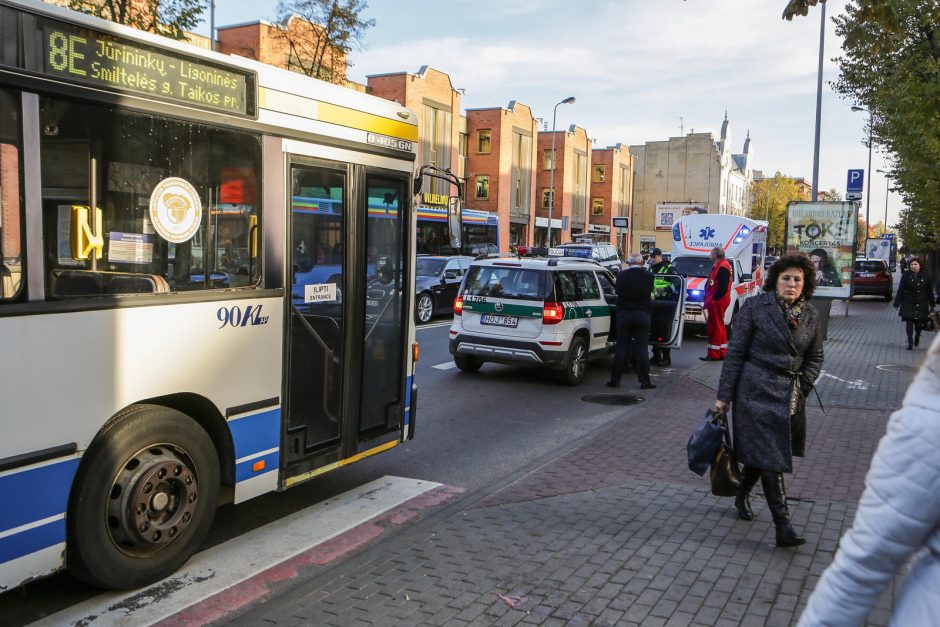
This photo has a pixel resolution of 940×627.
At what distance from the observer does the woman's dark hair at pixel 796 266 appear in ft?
17.3

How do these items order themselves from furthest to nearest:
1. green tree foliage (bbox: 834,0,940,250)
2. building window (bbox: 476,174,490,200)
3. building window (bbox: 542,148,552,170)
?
building window (bbox: 542,148,552,170) → building window (bbox: 476,174,490,200) → green tree foliage (bbox: 834,0,940,250)

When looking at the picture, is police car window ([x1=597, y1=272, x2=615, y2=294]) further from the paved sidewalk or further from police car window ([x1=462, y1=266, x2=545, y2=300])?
the paved sidewalk

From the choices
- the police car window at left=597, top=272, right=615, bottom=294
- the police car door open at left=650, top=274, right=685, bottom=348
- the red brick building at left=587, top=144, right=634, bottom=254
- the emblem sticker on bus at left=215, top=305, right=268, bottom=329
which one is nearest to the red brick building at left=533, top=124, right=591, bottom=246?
the red brick building at left=587, top=144, right=634, bottom=254

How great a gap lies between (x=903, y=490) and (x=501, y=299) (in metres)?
9.93

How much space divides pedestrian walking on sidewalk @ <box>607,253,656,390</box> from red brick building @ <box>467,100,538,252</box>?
1565 inches

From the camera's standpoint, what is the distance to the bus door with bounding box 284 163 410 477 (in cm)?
551

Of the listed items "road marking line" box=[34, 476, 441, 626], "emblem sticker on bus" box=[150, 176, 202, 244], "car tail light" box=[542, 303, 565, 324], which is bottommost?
"road marking line" box=[34, 476, 441, 626]

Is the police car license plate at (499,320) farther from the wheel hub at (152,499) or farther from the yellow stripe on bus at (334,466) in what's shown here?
the wheel hub at (152,499)

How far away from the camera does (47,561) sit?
12.8 ft

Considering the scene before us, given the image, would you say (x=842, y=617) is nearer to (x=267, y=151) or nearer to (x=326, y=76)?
(x=267, y=151)

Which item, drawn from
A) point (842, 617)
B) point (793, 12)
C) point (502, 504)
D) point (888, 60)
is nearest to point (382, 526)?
point (502, 504)

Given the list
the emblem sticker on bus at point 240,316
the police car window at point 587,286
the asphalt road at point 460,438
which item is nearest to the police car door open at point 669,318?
the asphalt road at point 460,438

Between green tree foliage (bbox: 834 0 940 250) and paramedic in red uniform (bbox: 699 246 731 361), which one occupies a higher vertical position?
green tree foliage (bbox: 834 0 940 250)

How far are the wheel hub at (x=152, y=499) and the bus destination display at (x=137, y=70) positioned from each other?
2.01 meters
